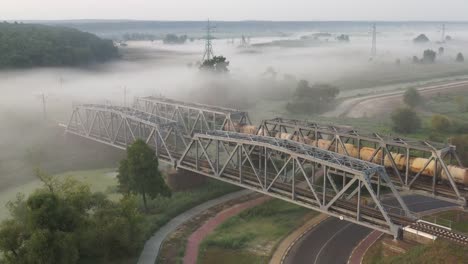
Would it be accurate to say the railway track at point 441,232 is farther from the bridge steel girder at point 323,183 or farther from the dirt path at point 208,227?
the dirt path at point 208,227

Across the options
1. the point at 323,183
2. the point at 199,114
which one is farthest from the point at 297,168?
the point at 199,114

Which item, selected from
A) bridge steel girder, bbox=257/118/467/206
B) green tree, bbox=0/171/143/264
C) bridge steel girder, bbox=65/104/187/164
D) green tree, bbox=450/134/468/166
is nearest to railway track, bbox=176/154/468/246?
bridge steel girder, bbox=257/118/467/206

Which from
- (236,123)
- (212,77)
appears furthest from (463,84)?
(236,123)

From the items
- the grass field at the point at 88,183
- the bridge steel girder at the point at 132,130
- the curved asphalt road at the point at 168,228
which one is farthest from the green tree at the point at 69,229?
the bridge steel girder at the point at 132,130

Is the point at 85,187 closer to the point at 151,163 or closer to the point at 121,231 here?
the point at 121,231

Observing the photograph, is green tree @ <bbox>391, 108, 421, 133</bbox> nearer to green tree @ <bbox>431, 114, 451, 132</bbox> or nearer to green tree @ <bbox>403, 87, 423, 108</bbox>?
green tree @ <bbox>431, 114, 451, 132</bbox>
